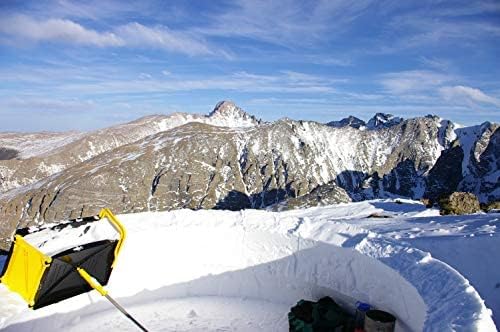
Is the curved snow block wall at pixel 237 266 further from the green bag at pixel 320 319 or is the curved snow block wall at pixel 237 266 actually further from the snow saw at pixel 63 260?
the snow saw at pixel 63 260

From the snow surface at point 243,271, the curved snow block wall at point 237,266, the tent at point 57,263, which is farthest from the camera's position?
the curved snow block wall at point 237,266

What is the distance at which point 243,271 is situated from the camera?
33.9ft

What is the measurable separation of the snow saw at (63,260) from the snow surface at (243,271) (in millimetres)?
908

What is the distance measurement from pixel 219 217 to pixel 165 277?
6.47 ft

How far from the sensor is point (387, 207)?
31.8m

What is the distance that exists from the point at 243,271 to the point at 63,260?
4.52 m

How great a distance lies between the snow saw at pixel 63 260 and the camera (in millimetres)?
6677

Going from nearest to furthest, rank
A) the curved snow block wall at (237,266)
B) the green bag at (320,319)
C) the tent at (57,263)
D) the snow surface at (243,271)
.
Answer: the tent at (57,263)
the green bag at (320,319)
the snow surface at (243,271)
the curved snow block wall at (237,266)

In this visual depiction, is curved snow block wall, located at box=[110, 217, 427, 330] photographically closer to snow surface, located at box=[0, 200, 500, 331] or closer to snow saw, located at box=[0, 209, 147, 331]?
snow surface, located at box=[0, 200, 500, 331]

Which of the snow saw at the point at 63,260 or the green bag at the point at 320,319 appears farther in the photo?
the green bag at the point at 320,319

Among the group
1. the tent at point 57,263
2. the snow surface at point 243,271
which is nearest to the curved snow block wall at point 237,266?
the snow surface at point 243,271

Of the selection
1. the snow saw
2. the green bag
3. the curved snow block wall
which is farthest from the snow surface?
the snow saw

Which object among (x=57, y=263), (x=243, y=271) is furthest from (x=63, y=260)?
(x=243, y=271)

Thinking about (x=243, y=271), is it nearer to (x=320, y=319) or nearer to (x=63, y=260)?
(x=320, y=319)
